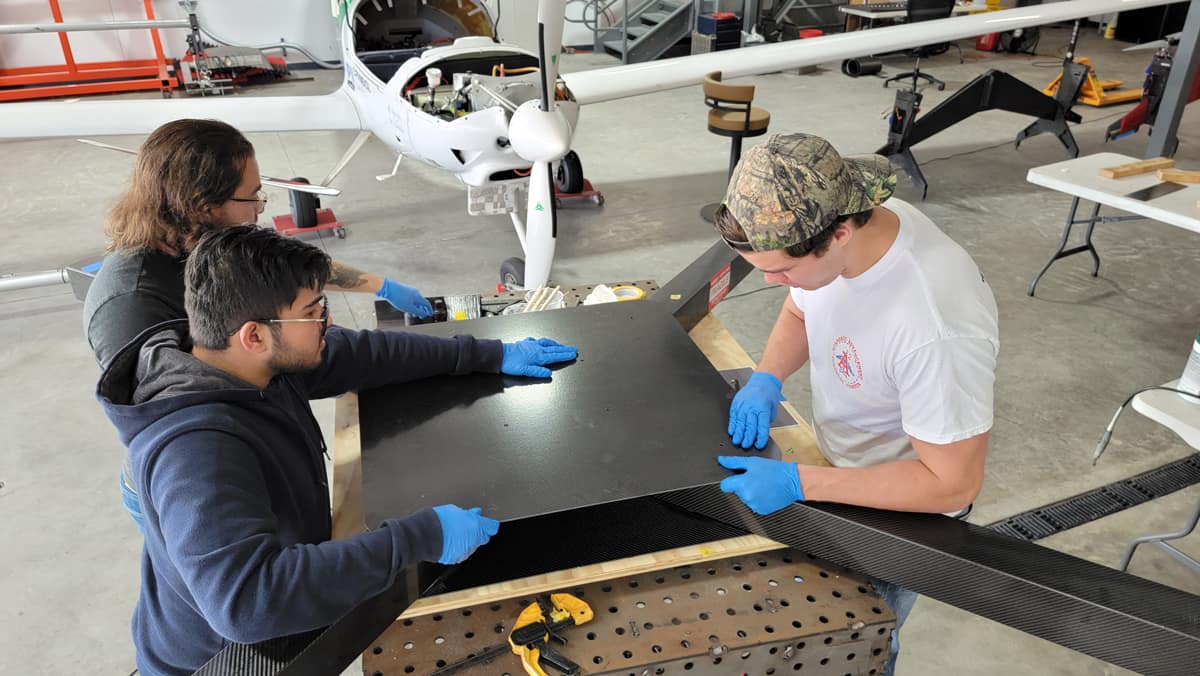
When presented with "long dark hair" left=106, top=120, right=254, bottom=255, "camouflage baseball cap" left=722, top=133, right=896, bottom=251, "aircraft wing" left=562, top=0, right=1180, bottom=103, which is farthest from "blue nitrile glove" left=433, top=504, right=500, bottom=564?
"aircraft wing" left=562, top=0, right=1180, bottom=103

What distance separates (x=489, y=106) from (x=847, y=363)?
3.77 m

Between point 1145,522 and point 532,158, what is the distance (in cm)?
354

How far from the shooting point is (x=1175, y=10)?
12.6 meters

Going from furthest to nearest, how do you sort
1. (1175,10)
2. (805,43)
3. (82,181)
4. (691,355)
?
(1175,10) → (82,181) → (805,43) → (691,355)

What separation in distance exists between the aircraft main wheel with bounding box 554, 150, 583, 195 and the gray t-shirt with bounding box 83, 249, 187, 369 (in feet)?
16.1

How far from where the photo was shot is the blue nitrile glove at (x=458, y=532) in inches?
51.6

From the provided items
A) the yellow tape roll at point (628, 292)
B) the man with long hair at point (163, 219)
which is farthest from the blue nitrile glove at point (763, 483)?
the man with long hair at point (163, 219)

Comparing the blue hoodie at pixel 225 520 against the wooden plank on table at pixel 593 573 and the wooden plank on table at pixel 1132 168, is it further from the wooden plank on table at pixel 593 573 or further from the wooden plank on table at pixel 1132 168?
the wooden plank on table at pixel 1132 168

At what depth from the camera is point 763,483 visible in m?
1.43

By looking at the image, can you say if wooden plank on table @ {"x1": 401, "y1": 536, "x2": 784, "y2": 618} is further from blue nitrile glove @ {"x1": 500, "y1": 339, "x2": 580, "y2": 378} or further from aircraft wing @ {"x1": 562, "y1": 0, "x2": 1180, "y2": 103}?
aircraft wing @ {"x1": 562, "y1": 0, "x2": 1180, "y2": 103}

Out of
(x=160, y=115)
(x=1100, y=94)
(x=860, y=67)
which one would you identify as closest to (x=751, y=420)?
(x=160, y=115)

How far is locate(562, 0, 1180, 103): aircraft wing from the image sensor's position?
251 inches

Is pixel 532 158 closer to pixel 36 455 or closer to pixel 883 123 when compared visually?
pixel 36 455

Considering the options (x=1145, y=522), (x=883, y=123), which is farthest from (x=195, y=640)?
(x=883, y=123)
